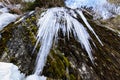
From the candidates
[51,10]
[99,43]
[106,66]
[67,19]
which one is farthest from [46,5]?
[106,66]

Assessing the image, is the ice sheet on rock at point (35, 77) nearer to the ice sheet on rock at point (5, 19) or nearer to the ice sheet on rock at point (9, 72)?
the ice sheet on rock at point (9, 72)

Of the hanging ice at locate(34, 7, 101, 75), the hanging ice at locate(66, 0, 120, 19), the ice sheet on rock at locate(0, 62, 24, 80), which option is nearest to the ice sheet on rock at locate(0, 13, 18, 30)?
the hanging ice at locate(34, 7, 101, 75)

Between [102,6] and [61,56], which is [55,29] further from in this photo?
[102,6]

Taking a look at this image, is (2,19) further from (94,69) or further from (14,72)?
(94,69)

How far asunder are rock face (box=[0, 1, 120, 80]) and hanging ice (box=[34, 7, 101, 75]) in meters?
0.05

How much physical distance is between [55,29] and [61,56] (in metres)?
0.37

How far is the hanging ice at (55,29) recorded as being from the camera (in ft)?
7.59

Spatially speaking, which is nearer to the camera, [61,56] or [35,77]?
[35,77]

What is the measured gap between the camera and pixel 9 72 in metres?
2.04

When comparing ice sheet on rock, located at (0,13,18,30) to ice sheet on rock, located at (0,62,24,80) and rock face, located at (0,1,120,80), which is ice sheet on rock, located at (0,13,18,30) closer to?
rock face, located at (0,1,120,80)

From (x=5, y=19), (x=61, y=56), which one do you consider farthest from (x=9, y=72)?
(x=5, y=19)

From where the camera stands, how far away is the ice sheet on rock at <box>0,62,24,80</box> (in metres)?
2.00

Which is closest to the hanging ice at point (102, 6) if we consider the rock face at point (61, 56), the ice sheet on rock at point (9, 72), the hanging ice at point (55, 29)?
the hanging ice at point (55, 29)

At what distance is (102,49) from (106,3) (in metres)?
4.39
